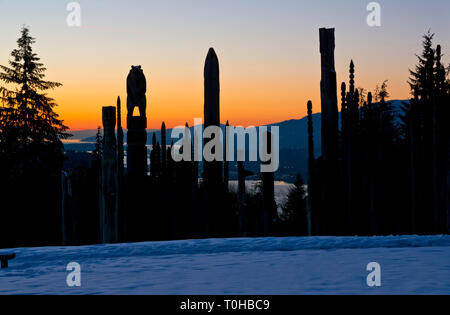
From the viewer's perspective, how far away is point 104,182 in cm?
693

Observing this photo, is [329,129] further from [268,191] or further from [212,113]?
[212,113]

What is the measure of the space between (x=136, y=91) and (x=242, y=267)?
3802 mm

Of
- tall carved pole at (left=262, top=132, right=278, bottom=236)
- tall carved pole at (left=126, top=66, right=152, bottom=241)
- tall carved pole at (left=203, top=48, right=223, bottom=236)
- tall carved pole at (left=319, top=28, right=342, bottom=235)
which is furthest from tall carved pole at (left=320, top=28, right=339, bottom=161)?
tall carved pole at (left=126, top=66, right=152, bottom=241)

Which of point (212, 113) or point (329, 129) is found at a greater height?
point (212, 113)

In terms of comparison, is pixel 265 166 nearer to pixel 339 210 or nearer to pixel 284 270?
pixel 339 210

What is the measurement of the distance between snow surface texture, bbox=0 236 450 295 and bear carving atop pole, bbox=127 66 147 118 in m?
2.79

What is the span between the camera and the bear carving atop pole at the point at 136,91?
7.36 m

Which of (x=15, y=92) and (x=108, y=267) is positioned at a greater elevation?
(x=15, y=92)

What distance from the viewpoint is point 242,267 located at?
411 centimetres

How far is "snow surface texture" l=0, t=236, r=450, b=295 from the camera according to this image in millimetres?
3414

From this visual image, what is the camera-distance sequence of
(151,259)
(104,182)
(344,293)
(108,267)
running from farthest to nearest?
(104,182) → (151,259) → (108,267) → (344,293)

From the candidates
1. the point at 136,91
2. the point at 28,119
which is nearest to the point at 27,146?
the point at 28,119
